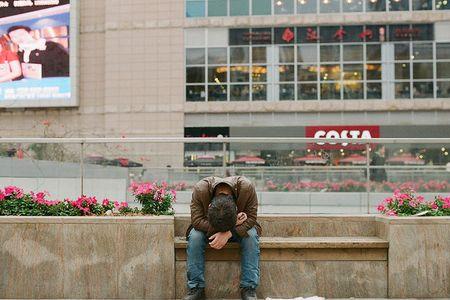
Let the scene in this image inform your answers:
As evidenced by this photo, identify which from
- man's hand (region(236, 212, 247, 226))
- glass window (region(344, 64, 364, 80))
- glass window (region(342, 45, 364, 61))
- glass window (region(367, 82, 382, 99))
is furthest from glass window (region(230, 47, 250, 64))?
man's hand (region(236, 212, 247, 226))

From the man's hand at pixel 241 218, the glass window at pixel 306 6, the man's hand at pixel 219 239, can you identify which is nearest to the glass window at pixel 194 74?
the glass window at pixel 306 6

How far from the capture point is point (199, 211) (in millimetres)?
6066

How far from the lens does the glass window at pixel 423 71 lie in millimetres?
33844

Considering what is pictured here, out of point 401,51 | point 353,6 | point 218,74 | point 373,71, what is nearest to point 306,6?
point 353,6

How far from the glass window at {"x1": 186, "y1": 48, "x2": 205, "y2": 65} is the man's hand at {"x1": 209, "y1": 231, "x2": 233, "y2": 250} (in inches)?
1185

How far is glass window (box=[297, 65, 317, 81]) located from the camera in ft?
113

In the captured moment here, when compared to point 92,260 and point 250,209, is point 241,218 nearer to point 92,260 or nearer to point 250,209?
point 250,209

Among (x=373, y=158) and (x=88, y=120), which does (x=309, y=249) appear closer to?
(x=373, y=158)

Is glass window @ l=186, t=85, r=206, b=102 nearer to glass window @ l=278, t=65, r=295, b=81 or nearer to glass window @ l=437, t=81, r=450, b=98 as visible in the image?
glass window @ l=278, t=65, r=295, b=81

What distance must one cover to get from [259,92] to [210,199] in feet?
95.0

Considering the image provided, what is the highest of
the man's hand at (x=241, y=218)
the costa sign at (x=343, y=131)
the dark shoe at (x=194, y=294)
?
the costa sign at (x=343, y=131)

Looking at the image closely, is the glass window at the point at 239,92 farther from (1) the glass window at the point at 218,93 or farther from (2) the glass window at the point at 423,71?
(2) the glass window at the point at 423,71

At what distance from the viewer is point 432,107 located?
33719 millimetres

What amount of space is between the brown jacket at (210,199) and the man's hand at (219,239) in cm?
7
